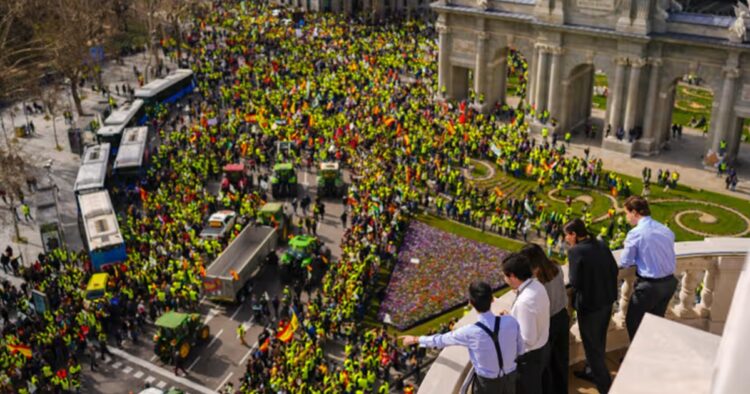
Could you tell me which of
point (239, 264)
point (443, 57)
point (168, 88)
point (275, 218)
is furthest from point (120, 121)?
point (443, 57)

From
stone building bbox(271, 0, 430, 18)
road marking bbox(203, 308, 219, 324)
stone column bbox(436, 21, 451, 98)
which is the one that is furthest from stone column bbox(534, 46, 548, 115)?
stone building bbox(271, 0, 430, 18)

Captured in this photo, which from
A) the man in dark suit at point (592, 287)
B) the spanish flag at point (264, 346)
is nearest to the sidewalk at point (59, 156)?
the spanish flag at point (264, 346)

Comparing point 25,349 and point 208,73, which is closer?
point 25,349

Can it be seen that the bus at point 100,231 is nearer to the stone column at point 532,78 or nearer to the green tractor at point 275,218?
the green tractor at point 275,218

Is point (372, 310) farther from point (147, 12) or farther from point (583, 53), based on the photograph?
point (147, 12)

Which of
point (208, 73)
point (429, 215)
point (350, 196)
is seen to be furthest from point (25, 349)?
point (208, 73)
